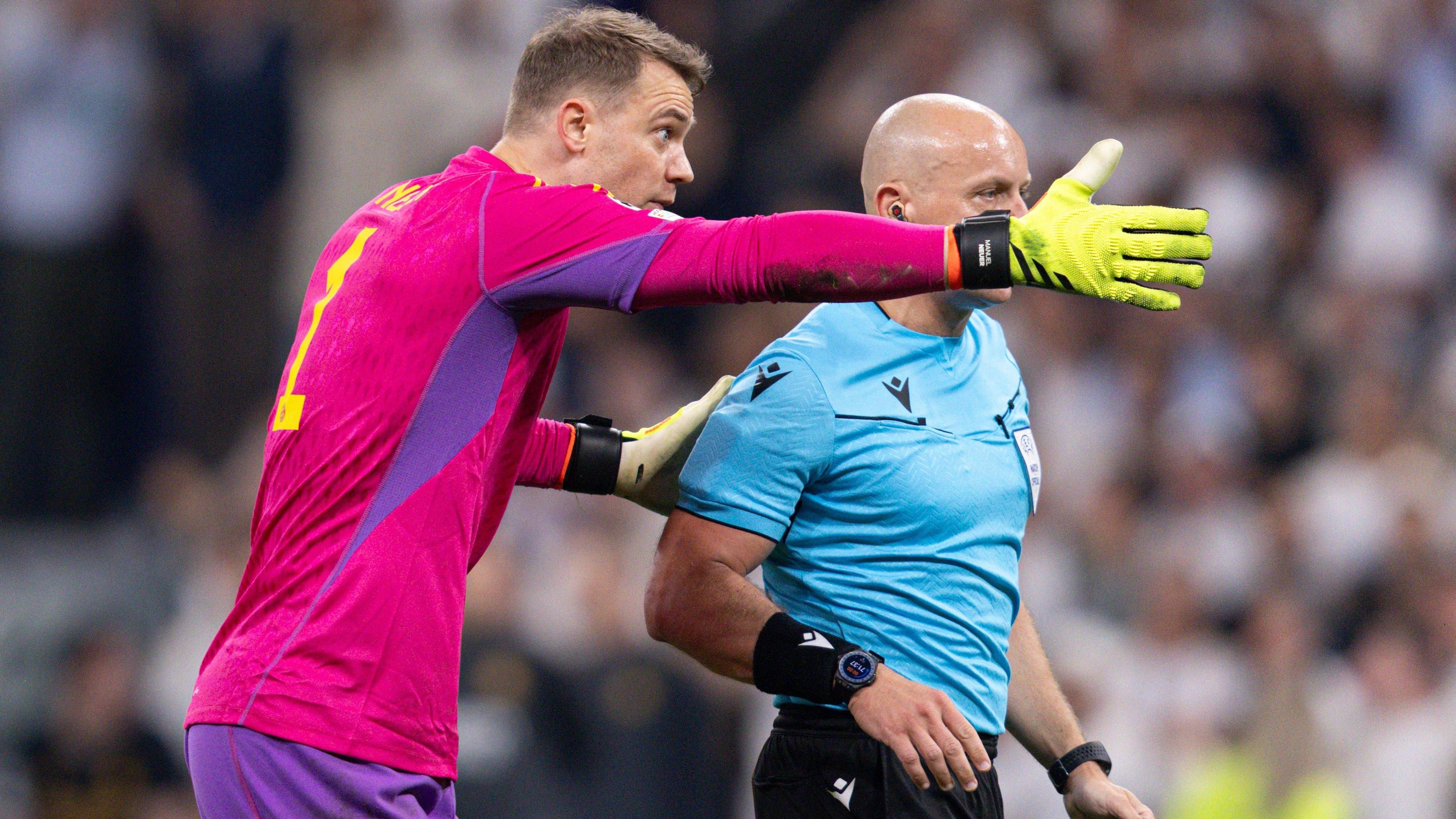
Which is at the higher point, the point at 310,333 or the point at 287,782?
the point at 310,333

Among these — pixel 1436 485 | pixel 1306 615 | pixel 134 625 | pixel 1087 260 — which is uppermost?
pixel 1087 260

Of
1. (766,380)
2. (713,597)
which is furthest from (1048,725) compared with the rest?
(766,380)

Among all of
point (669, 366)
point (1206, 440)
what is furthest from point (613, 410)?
point (1206, 440)

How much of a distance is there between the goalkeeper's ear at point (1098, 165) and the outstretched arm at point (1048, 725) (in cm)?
139

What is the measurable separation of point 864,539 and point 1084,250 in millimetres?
1034

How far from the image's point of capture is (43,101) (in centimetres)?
988

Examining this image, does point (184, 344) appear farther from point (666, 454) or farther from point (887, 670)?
point (887, 670)

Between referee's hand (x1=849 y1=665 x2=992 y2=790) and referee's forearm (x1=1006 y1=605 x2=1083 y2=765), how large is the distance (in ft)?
2.42

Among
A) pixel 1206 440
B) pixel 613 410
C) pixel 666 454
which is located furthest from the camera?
pixel 613 410

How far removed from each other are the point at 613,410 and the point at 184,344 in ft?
8.40

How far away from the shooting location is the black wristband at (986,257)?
2.99 meters

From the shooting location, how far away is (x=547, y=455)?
4.15 m

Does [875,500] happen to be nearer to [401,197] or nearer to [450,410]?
[450,410]

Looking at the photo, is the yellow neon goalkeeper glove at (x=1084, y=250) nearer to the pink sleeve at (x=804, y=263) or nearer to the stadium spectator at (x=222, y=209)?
the pink sleeve at (x=804, y=263)
